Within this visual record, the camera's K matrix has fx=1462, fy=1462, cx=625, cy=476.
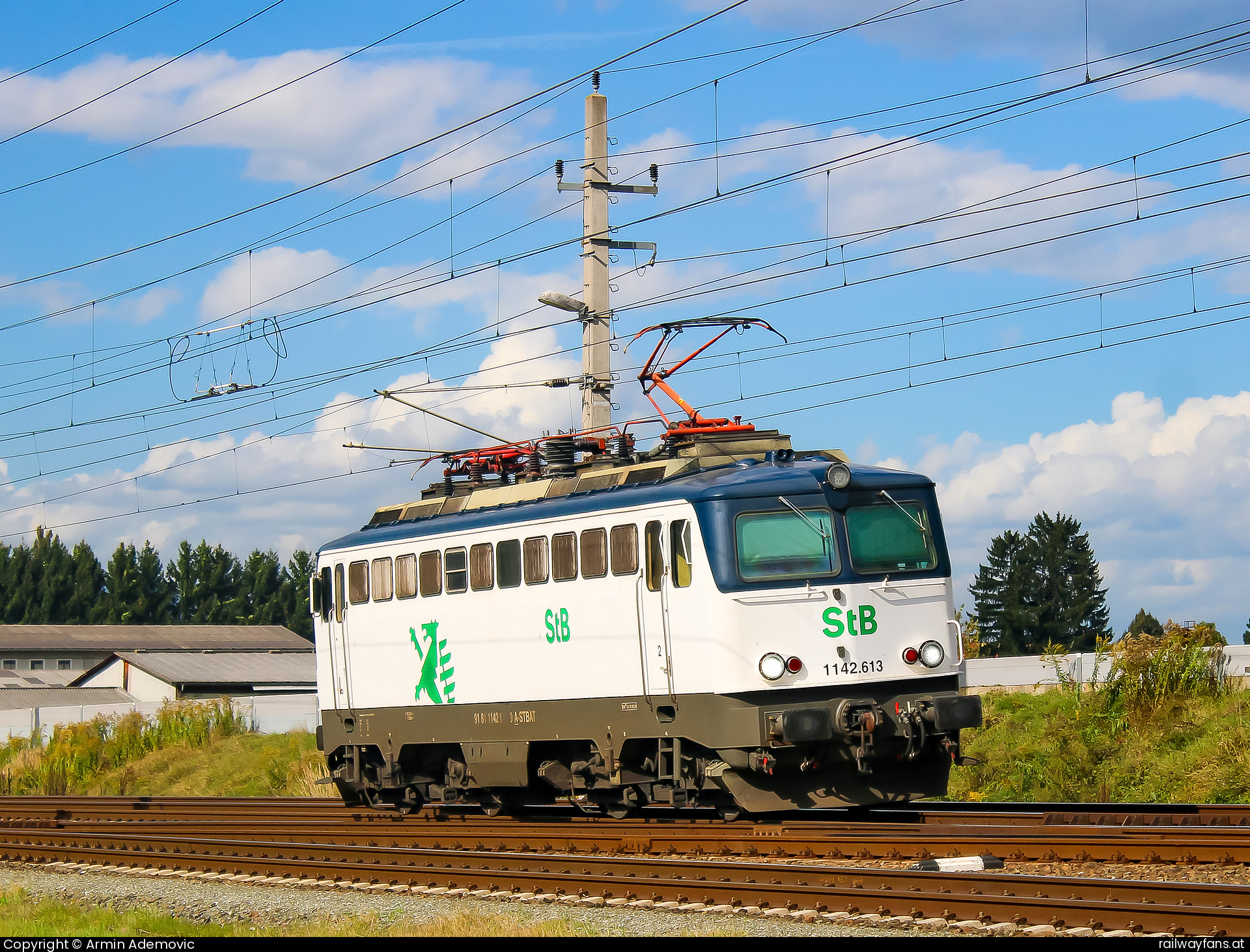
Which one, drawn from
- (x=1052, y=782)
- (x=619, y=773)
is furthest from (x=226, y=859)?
(x=1052, y=782)

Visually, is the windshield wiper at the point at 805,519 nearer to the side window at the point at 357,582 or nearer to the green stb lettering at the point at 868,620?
the green stb lettering at the point at 868,620

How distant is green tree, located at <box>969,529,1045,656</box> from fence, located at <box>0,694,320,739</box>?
51924 millimetres

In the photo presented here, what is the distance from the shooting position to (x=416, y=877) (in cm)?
1409

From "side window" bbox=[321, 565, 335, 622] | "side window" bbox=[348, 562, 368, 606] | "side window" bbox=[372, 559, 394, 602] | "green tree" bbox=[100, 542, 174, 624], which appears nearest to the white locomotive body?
"side window" bbox=[372, 559, 394, 602]

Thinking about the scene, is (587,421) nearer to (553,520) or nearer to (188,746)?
(553,520)

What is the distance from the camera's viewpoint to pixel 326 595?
21.1 metres

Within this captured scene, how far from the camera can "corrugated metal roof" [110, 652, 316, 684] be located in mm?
69750

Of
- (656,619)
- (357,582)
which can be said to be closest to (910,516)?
(656,619)

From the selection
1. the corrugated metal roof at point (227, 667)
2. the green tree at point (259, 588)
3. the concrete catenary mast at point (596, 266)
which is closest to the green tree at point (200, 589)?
the green tree at point (259, 588)

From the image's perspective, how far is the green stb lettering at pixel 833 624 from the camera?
49.4 feet

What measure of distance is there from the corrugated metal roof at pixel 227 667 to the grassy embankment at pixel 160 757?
31.0 meters

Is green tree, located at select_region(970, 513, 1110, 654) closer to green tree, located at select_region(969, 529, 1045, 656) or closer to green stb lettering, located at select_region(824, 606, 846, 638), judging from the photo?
green tree, located at select_region(969, 529, 1045, 656)

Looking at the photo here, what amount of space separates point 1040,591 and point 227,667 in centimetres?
4560
